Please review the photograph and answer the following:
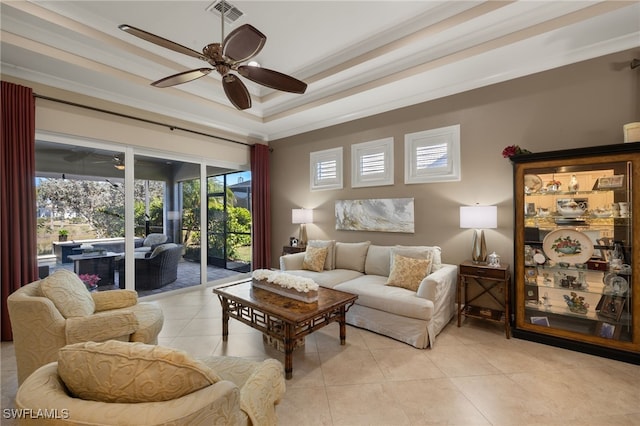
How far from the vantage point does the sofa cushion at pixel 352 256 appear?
4082 mm

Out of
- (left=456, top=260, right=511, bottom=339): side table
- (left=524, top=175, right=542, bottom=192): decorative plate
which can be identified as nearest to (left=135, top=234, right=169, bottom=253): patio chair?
(left=456, top=260, right=511, bottom=339): side table

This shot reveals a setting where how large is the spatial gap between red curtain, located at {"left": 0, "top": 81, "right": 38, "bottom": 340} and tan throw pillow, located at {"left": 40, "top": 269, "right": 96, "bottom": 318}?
4.14ft

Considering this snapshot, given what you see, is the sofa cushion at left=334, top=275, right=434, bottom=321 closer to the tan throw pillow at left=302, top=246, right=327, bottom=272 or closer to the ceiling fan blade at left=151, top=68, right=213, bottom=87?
the tan throw pillow at left=302, top=246, right=327, bottom=272

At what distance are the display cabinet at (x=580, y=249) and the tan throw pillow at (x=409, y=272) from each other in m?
0.94

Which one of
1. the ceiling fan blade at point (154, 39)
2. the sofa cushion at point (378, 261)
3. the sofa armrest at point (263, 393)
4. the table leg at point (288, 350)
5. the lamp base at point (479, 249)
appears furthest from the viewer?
the sofa cushion at point (378, 261)

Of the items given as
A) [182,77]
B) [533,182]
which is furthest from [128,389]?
[533,182]

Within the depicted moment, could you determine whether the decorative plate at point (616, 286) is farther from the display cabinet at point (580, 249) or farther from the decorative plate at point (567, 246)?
the decorative plate at point (567, 246)

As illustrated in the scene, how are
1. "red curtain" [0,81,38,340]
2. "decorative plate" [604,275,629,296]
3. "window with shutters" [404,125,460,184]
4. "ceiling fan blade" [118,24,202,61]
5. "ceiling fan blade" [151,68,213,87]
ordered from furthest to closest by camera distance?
"window with shutters" [404,125,460,184], "red curtain" [0,81,38,340], "decorative plate" [604,275,629,296], "ceiling fan blade" [151,68,213,87], "ceiling fan blade" [118,24,202,61]

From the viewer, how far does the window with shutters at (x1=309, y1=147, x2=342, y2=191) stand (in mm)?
4824

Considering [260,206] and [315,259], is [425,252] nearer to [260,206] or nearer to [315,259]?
[315,259]

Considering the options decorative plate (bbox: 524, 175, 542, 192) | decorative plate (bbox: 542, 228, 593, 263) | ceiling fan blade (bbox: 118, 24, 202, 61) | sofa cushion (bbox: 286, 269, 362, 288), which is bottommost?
sofa cushion (bbox: 286, 269, 362, 288)

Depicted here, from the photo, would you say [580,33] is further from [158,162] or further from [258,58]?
[158,162]

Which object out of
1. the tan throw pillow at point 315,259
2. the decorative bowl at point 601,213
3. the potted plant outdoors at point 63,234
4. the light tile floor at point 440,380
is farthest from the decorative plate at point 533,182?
the potted plant outdoors at point 63,234

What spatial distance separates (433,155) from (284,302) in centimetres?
280
